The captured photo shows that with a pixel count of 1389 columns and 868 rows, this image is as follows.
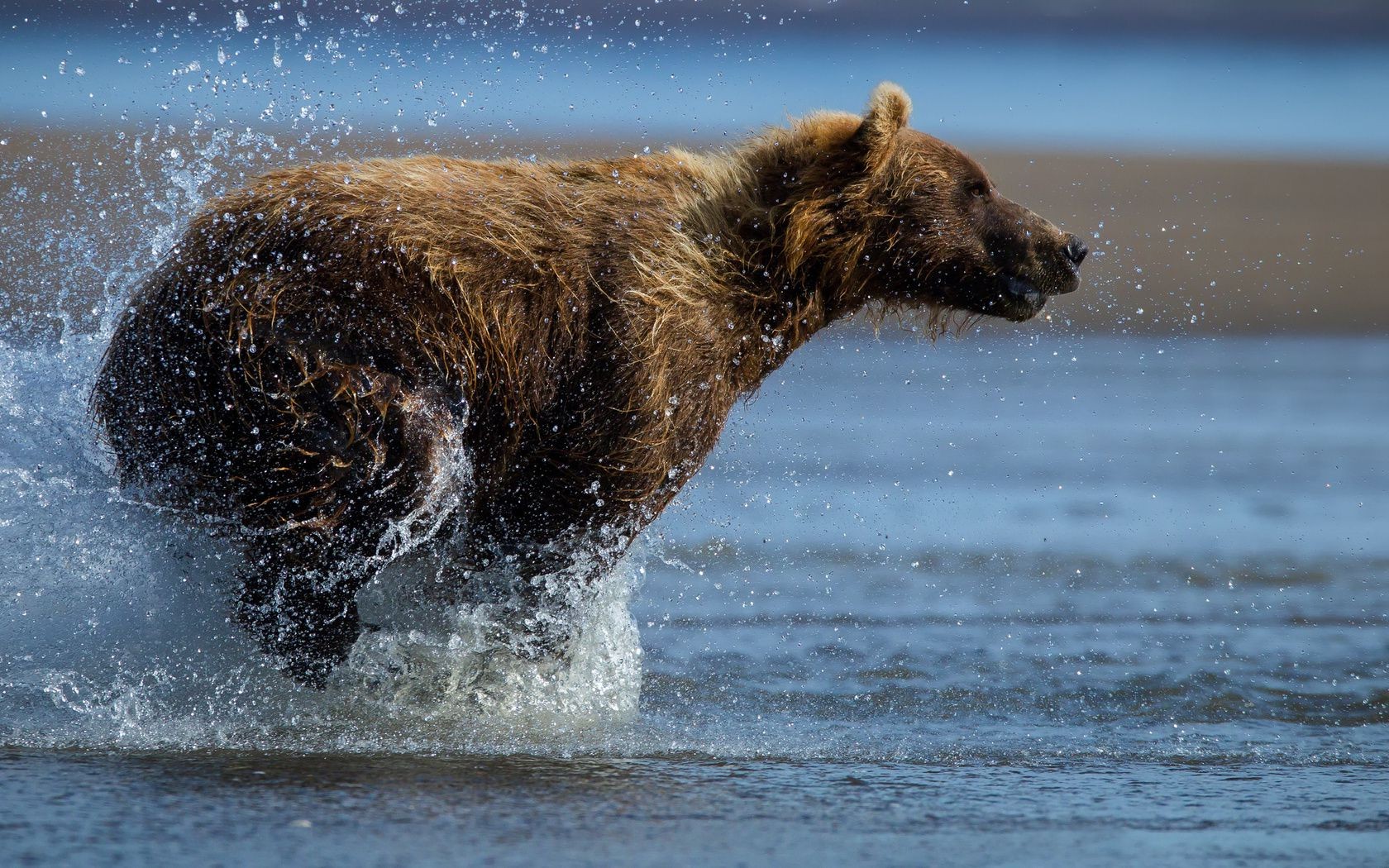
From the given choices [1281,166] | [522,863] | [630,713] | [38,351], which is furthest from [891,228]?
[1281,166]

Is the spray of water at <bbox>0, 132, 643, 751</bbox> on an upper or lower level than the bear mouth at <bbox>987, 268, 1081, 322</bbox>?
lower

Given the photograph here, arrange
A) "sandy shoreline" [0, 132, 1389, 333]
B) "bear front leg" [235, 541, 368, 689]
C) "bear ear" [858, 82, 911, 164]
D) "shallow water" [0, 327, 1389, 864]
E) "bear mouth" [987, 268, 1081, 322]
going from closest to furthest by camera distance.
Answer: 1. "shallow water" [0, 327, 1389, 864]
2. "bear front leg" [235, 541, 368, 689]
3. "bear ear" [858, 82, 911, 164]
4. "bear mouth" [987, 268, 1081, 322]
5. "sandy shoreline" [0, 132, 1389, 333]

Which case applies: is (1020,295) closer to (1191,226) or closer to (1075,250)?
(1075,250)

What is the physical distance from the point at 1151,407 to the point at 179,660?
10216 millimetres

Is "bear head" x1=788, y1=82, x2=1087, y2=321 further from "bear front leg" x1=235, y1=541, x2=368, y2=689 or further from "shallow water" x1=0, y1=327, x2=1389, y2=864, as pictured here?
"bear front leg" x1=235, y1=541, x2=368, y2=689

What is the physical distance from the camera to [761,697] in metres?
5.33

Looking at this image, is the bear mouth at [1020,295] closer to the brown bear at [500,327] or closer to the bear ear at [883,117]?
the brown bear at [500,327]

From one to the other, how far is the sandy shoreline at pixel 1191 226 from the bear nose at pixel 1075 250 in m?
12.9

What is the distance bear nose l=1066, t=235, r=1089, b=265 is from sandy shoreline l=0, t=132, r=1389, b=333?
12.9 metres

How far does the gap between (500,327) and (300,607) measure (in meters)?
1.09

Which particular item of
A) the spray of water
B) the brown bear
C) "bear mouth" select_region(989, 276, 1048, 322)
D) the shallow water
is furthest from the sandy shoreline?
the brown bear

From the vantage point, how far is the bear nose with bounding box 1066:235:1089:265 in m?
5.55

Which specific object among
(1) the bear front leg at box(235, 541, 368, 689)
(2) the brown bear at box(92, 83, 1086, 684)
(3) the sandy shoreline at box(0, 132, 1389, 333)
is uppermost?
(3) the sandy shoreline at box(0, 132, 1389, 333)

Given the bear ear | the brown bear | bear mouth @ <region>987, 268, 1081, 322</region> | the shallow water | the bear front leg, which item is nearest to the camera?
the shallow water
